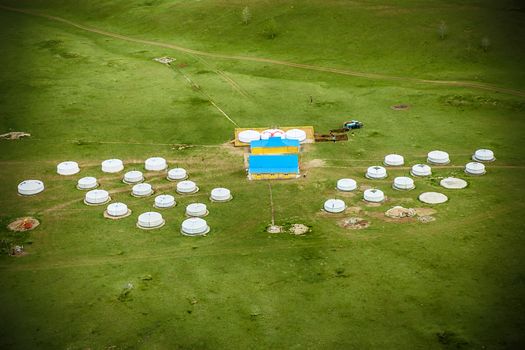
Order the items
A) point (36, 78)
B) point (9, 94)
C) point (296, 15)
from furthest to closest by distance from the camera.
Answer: point (296, 15) < point (36, 78) < point (9, 94)

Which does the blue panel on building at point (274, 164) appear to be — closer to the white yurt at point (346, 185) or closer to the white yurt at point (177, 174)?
the white yurt at point (346, 185)

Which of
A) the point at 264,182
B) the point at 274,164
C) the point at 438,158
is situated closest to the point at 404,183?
the point at 438,158

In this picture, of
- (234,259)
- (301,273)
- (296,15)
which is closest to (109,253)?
(234,259)

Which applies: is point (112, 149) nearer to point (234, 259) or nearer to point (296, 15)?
point (234, 259)

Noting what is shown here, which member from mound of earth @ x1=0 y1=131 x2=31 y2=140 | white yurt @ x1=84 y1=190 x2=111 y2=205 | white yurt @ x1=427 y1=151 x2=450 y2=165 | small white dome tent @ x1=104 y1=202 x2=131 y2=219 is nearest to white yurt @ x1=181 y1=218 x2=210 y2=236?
small white dome tent @ x1=104 y1=202 x2=131 y2=219

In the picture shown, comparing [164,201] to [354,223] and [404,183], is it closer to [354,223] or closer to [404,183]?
[354,223]

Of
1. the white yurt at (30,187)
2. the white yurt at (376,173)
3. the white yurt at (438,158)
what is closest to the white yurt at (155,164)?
the white yurt at (30,187)

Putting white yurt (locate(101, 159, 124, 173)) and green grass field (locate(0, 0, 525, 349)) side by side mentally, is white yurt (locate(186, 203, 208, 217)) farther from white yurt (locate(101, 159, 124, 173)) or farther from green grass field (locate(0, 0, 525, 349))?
white yurt (locate(101, 159, 124, 173))
